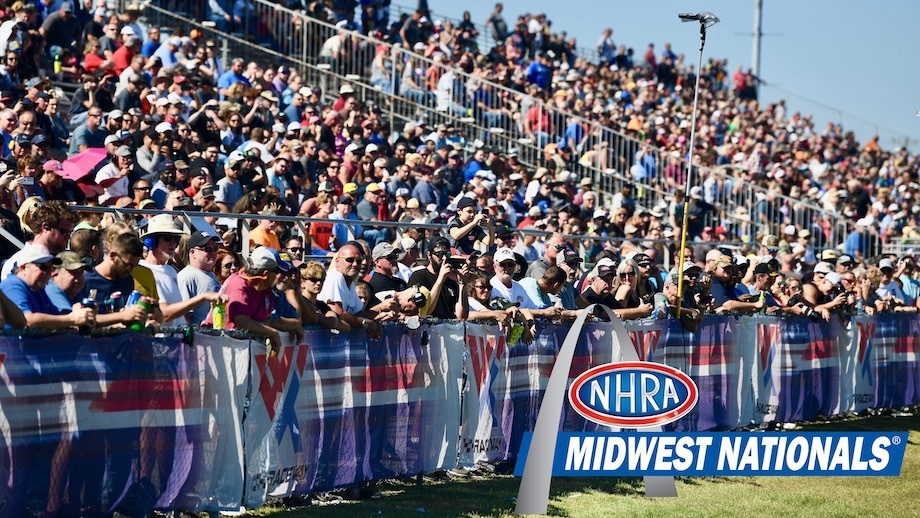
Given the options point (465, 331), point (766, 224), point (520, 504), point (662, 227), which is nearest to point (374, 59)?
point (662, 227)

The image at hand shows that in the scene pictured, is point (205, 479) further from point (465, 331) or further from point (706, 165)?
point (706, 165)

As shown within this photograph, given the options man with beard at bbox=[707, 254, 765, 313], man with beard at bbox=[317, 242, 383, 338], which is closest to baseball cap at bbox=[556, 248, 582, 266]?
man with beard at bbox=[707, 254, 765, 313]

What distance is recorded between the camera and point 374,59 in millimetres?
26547

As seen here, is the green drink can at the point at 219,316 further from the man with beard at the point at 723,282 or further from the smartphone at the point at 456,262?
the man with beard at the point at 723,282

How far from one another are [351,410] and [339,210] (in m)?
5.62

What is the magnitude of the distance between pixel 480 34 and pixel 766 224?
1052 cm

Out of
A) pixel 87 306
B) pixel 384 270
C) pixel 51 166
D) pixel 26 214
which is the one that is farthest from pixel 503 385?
pixel 87 306

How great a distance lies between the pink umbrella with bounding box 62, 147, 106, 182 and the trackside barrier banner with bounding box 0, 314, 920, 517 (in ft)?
14.8

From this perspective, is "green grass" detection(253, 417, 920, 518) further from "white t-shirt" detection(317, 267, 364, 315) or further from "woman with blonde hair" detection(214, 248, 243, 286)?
"woman with blonde hair" detection(214, 248, 243, 286)

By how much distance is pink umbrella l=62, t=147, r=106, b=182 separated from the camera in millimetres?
14023

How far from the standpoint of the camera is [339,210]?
1598 centimetres

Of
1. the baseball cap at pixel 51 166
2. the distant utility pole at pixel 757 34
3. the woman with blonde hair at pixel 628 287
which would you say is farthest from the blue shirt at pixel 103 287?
the distant utility pole at pixel 757 34

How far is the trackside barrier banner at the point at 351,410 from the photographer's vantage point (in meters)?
9.77

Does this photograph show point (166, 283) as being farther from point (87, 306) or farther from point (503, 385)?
point (503, 385)
